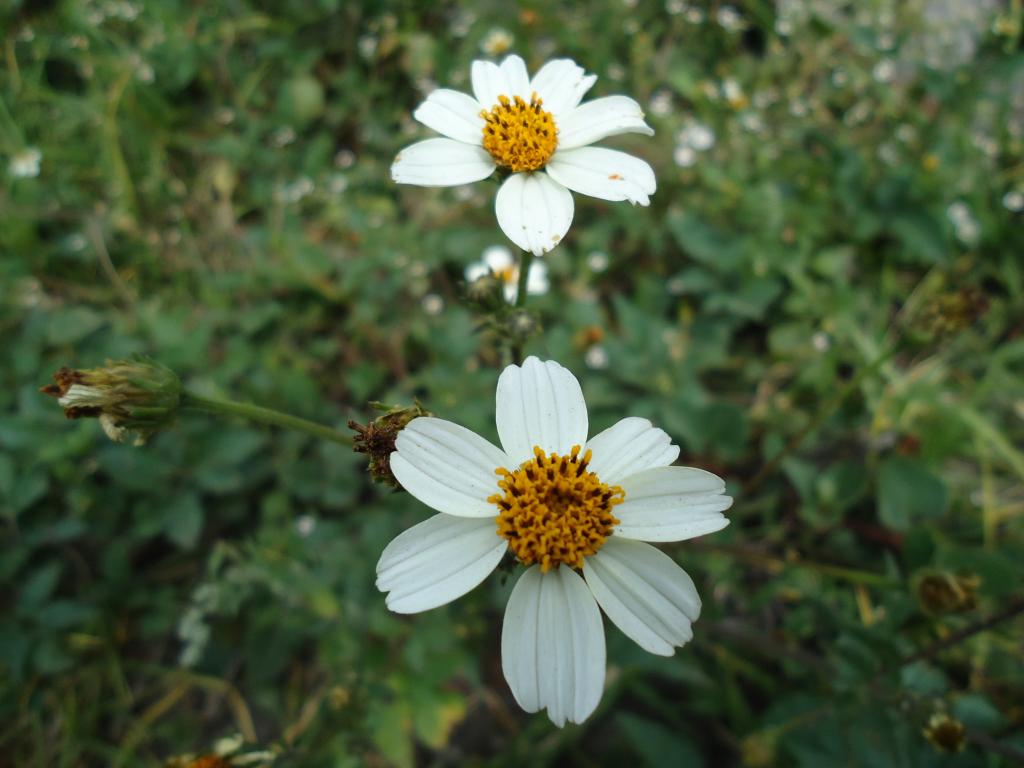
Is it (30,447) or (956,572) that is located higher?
(956,572)

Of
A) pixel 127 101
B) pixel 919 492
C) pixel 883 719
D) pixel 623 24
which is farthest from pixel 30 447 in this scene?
pixel 623 24

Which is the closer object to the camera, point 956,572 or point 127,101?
point 956,572

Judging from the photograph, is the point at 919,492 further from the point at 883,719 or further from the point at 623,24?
the point at 623,24

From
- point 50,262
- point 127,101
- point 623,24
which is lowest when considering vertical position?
point 50,262

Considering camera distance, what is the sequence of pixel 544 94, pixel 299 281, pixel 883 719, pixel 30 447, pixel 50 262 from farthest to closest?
pixel 50 262
pixel 299 281
pixel 30 447
pixel 883 719
pixel 544 94

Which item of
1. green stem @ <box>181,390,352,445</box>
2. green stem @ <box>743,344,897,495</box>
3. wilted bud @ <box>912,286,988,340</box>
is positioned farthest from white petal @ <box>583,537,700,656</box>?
wilted bud @ <box>912,286,988,340</box>

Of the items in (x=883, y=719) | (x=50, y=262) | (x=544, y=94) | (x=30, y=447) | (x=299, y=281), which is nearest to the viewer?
(x=544, y=94)

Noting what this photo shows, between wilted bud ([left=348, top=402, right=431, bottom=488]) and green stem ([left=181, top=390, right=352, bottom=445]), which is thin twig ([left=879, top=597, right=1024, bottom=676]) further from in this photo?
green stem ([left=181, top=390, right=352, bottom=445])
